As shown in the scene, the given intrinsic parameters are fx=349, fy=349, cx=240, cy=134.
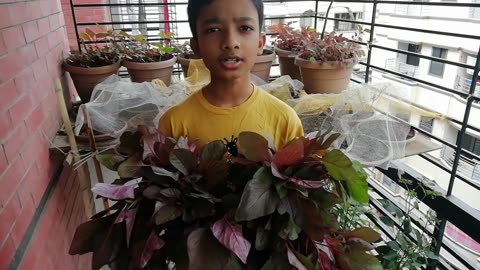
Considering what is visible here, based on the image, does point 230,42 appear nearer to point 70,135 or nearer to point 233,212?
point 233,212

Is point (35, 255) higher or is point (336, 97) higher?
point (336, 97)

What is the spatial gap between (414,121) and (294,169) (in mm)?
1252

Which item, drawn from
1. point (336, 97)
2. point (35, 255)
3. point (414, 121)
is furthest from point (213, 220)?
point (414, 121)

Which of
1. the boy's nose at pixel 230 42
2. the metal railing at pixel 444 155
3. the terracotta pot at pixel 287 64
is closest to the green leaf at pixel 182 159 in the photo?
the boy's nose at pixel 230 42

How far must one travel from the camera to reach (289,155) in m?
0.71

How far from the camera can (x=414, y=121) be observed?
67.5 inches

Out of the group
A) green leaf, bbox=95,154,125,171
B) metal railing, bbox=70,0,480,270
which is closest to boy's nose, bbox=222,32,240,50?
green leaf, bbox=95,154,125,171

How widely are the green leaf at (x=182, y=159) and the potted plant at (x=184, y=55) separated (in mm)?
1387

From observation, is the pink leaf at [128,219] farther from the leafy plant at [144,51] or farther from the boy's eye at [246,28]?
the leafy plant at [144,51]

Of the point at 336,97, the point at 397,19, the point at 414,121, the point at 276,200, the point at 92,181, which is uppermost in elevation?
the point at 397,19

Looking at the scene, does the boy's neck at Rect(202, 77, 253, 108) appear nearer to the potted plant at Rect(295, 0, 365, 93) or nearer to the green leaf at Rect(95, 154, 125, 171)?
the green leaf at Rect(95, 154, 125, 171)

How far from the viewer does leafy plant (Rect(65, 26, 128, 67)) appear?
1.91 meters

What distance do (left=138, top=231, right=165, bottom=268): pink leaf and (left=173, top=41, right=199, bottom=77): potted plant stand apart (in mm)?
1516

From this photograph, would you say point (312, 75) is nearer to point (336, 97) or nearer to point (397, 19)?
point (336, 97)
